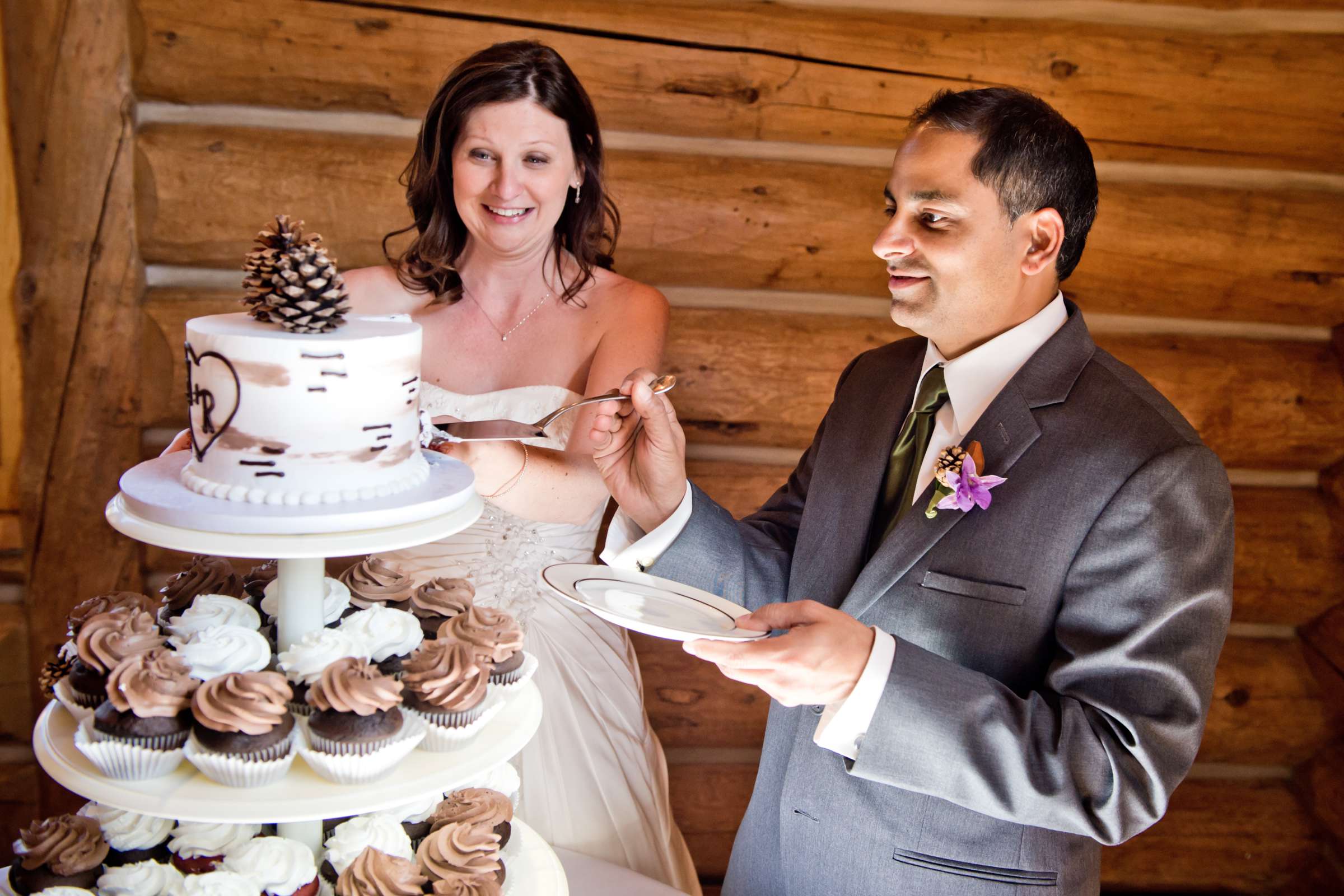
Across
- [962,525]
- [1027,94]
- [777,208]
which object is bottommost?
[962,525]

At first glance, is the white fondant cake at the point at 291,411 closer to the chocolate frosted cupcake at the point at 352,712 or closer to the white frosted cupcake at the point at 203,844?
the chocolate frosted cupcake at the point at 352,712

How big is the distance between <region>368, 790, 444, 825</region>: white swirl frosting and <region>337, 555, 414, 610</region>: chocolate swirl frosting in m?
0.36

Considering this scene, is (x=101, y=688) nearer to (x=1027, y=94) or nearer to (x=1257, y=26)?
(x=1027, y=94)

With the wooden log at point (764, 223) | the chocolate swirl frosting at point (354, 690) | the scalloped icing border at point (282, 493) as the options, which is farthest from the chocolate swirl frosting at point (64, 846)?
the wooden log at point (764, 223)

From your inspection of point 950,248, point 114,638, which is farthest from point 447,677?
point 950,248

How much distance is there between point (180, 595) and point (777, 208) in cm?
233

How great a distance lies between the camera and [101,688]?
5.09 feet

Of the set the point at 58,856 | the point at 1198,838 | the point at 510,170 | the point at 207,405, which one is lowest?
the point at 1198,838

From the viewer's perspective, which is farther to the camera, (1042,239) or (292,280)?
(1042,239)

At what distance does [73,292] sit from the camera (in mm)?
3291

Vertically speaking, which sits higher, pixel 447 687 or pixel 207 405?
pixel 207 405

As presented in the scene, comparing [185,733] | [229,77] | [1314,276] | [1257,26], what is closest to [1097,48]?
[1257,26]

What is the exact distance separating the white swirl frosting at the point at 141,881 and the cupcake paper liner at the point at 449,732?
0.41m

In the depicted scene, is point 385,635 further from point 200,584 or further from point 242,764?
point 200,584
